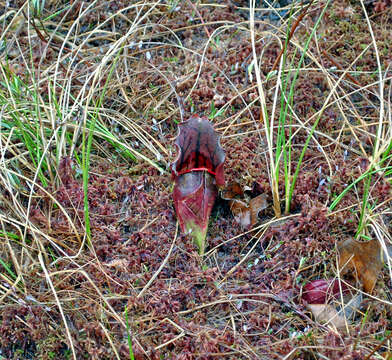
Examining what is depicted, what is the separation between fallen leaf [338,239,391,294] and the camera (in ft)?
7.72

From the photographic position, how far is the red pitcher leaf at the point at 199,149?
2.62 m

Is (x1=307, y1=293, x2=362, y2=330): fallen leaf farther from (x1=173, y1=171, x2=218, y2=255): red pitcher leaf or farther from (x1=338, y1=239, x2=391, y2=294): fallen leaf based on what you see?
(x1=173, y1=171, x2=218, y2=255): red pitcher leaf

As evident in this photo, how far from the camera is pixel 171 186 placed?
111 inches

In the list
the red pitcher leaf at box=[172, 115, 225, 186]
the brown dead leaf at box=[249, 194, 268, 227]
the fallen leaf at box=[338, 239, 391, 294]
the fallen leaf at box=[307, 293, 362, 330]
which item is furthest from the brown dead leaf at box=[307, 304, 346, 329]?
the red pitcher leaf at box=[172, 115, 225, 186]

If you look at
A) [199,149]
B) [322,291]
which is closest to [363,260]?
[322,291]

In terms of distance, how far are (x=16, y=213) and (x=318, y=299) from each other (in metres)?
1.57

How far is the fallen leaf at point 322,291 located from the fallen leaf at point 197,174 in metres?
0.55

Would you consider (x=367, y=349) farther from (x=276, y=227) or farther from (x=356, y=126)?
(x=356, y=126)

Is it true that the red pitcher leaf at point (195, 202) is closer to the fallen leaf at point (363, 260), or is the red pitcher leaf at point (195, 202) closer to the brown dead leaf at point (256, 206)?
the brown dead leaf at point (256, 206)

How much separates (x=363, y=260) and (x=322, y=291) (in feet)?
0.79

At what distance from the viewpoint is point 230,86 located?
324 cm

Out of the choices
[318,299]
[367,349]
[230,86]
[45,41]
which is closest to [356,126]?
[230,86]

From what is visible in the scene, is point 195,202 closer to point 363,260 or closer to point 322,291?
point 322,291

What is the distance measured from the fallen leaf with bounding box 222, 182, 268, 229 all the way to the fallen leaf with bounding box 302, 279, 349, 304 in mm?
441
